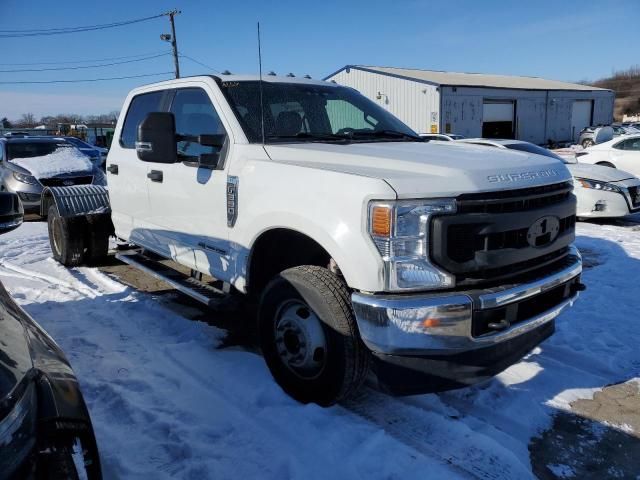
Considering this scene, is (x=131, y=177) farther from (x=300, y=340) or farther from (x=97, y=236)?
(x=300, y=340)

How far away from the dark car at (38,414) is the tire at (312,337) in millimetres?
1473

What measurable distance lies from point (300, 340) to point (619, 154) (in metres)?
12.6

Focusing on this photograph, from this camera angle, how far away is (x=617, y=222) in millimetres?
10078

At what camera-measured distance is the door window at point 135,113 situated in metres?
5.17

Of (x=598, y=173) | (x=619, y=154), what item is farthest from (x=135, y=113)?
(x=619, y=154)

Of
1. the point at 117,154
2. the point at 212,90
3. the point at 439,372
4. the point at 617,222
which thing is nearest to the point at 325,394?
the point at 439,372

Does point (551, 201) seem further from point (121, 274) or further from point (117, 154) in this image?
point (121, 274)

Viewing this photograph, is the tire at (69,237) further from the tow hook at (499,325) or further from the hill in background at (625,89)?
the hill in background at (625,89)

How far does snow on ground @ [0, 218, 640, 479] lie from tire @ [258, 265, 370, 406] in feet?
0.54

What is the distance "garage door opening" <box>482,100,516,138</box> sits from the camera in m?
34.6

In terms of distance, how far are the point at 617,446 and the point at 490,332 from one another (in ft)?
3.63

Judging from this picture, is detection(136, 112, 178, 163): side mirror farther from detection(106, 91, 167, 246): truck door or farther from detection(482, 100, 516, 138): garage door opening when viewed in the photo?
detection(482, 100, 516, 138): garage door opening

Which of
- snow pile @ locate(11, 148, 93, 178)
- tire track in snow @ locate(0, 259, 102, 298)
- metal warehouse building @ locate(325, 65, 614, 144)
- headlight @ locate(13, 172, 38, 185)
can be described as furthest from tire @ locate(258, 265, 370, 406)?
metal warehouse building @ locate(325, 65, 614, 144)

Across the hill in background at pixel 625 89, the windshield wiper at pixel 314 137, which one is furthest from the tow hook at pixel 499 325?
the hill in background at pixel 625 89
